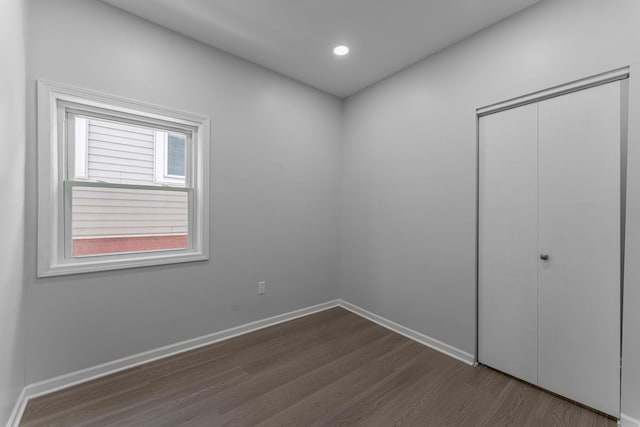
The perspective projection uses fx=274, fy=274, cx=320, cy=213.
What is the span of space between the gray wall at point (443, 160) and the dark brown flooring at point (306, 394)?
38cm

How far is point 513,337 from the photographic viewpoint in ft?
6.84

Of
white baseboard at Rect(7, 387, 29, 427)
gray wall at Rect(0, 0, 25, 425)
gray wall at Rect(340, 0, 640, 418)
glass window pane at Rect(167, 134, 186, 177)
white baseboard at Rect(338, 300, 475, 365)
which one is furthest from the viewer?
glass window pane at Rect(167, 134, 186, 177)

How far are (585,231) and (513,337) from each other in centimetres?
92

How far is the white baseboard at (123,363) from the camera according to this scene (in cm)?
175

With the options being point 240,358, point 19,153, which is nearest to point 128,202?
point 19,153

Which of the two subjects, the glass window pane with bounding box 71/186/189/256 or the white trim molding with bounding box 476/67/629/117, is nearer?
the white trim molding with bounding box 476/67/629/117

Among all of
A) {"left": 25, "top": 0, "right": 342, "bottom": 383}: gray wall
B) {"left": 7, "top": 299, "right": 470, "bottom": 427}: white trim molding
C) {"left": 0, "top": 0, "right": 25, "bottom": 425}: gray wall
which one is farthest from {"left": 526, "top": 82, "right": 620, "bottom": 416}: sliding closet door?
{"left": 0, "top": 0, "right": 25, "bottom": 425}: gray wall

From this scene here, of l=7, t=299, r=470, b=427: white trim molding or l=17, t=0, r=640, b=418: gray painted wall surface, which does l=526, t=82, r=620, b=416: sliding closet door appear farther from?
l=7, t=299, r=470, b=427: white trim molding

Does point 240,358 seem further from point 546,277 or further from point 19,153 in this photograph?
point 546,277

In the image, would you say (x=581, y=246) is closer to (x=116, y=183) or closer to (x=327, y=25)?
(x=327, y=25)

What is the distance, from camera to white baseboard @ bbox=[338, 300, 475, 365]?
2328 mm

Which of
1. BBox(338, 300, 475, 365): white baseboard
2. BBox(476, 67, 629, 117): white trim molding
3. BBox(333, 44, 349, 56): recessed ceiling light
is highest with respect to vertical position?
BBox(333, 44, 349, 56): recessed ceiling light

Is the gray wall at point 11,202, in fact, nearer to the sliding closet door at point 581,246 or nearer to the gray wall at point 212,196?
the gray wall at point 212,196

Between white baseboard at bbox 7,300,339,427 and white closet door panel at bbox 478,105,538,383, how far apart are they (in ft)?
6.49
